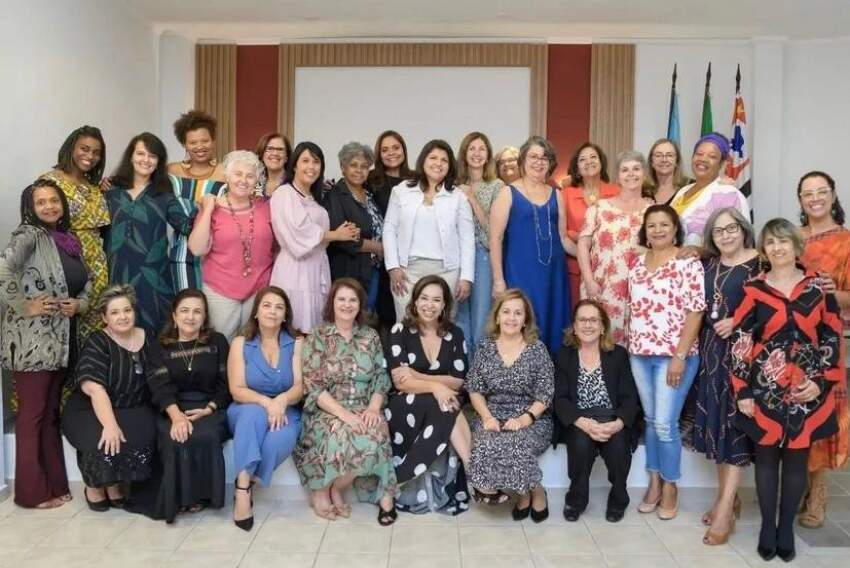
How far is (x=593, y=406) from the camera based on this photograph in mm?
3457

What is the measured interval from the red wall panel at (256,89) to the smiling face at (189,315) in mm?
4482

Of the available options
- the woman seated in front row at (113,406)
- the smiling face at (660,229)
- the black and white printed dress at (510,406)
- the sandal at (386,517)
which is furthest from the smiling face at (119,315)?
the smiling face at (660,229)

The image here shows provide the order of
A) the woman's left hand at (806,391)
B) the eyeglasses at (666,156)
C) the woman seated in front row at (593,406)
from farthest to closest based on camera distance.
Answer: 1. the eyeglasses at (666,156)
2. the woman seated in front row at (593,406)
3. the woman's left hand at (806,391)

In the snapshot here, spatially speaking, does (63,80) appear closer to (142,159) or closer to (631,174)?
(142,159)

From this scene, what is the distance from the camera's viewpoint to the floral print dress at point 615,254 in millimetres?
3740

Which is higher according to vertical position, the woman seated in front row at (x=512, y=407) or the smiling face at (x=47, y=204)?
the smiling face at (x=47, y=204)

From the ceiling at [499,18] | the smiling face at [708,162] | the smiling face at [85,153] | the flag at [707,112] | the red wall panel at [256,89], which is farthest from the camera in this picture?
the red wall panel at [256,89]

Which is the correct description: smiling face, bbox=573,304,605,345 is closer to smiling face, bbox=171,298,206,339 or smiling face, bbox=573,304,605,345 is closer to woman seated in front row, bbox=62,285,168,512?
smiling face, bbox=171,298,206,339

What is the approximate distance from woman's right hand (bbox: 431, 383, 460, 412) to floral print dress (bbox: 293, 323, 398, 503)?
25 cm

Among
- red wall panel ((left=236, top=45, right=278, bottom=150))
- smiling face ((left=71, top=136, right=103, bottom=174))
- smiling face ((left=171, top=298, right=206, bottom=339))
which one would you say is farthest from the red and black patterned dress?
red wall panel ((left=236, top=45, right=278, bottom=150))

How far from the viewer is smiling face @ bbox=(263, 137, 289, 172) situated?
13.4 ft

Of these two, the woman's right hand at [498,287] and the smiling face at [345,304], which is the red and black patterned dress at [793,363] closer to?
the woman's right hand at [498,287]

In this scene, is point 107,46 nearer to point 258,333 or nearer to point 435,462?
point 258,333

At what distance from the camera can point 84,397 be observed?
3.41 metres
